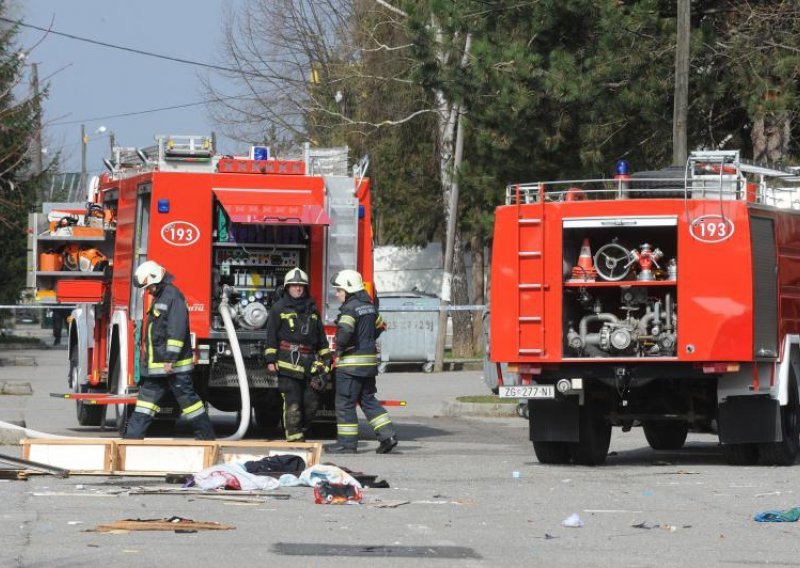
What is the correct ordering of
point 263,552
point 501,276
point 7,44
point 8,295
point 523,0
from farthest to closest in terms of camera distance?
point 8,295, point 7,44, point 523,0, point 501,276, point 263,552

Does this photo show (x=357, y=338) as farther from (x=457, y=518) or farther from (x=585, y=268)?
(x=457, y=518)

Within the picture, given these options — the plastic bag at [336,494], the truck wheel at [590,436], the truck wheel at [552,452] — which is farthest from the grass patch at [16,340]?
the plastic bag at [336,494]

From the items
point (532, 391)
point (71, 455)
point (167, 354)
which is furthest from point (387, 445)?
point (71, 455)

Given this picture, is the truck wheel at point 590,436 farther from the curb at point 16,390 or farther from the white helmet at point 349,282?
A: the curb at point 16,390

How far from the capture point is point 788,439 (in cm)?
1451

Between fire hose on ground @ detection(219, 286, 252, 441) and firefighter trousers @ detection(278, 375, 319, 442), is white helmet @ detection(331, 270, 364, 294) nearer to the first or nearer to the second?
firefighter trousers @ detection(278, 375, 319, 442)

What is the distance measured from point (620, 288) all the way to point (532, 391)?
4.07 ft

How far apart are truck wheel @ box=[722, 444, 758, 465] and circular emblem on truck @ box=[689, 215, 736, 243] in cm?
193

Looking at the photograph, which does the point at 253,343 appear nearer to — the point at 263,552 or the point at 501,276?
the point at 501,276

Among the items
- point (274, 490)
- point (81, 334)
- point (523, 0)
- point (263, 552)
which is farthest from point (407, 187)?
point (263, 552)

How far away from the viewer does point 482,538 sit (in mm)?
9602

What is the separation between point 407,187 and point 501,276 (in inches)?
1026

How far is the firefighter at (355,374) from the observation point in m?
15.5

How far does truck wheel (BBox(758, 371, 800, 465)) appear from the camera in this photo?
1432cm
